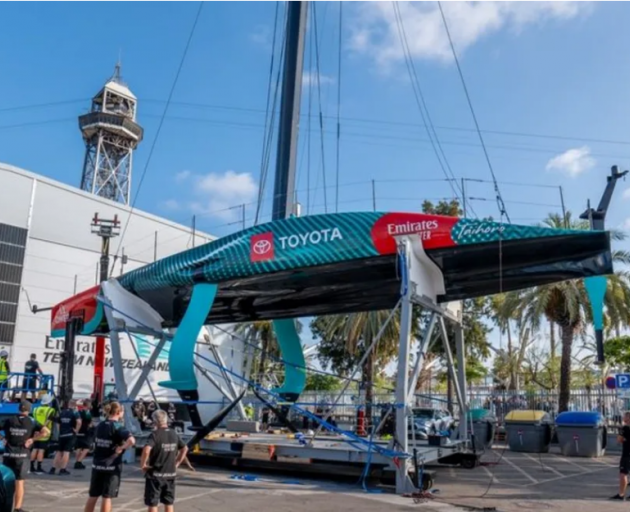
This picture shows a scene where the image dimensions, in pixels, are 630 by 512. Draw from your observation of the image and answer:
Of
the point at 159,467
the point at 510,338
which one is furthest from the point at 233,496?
the point at 510,338

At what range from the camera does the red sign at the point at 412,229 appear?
11.1 m

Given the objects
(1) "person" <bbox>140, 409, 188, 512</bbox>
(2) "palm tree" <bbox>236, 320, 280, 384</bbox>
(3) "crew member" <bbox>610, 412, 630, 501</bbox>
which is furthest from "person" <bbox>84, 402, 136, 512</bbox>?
(2) "palm tree" <bbox>236, 320, 280, 384</bbox>

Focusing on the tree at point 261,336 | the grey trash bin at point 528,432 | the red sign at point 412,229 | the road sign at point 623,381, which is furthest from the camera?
the tree at point 261,336

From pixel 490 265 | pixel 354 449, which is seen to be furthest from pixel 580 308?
pixel 354 449

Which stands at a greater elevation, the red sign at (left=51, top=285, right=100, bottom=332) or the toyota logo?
the toyota logo

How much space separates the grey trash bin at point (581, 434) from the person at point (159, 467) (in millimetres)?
14044

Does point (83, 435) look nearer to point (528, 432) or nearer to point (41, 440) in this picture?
point (41, 440)

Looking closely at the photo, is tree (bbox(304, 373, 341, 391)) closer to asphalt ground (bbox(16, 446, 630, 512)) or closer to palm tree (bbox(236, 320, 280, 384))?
palm tree (bbox(236, 320, 280, 384))

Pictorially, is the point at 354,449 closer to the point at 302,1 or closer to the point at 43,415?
the point at 43,415

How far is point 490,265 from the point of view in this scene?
1173 centimetres

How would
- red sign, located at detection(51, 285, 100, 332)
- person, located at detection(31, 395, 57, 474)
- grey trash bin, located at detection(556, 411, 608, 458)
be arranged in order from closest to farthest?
person, located at detection(31, 395, 57, 474) → red sign, located at detection(51, 285, 100, 332) → grey trash bin, located at detection(556, 411, 608, 458)

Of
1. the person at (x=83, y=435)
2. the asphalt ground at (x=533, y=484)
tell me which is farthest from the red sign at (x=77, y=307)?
the asphalt ground at (x=533, y=484)

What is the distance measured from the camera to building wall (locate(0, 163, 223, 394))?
28.1 meters

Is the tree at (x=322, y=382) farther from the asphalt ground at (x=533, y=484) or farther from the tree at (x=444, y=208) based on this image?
the asphalt ground at (x=533, y=484)
